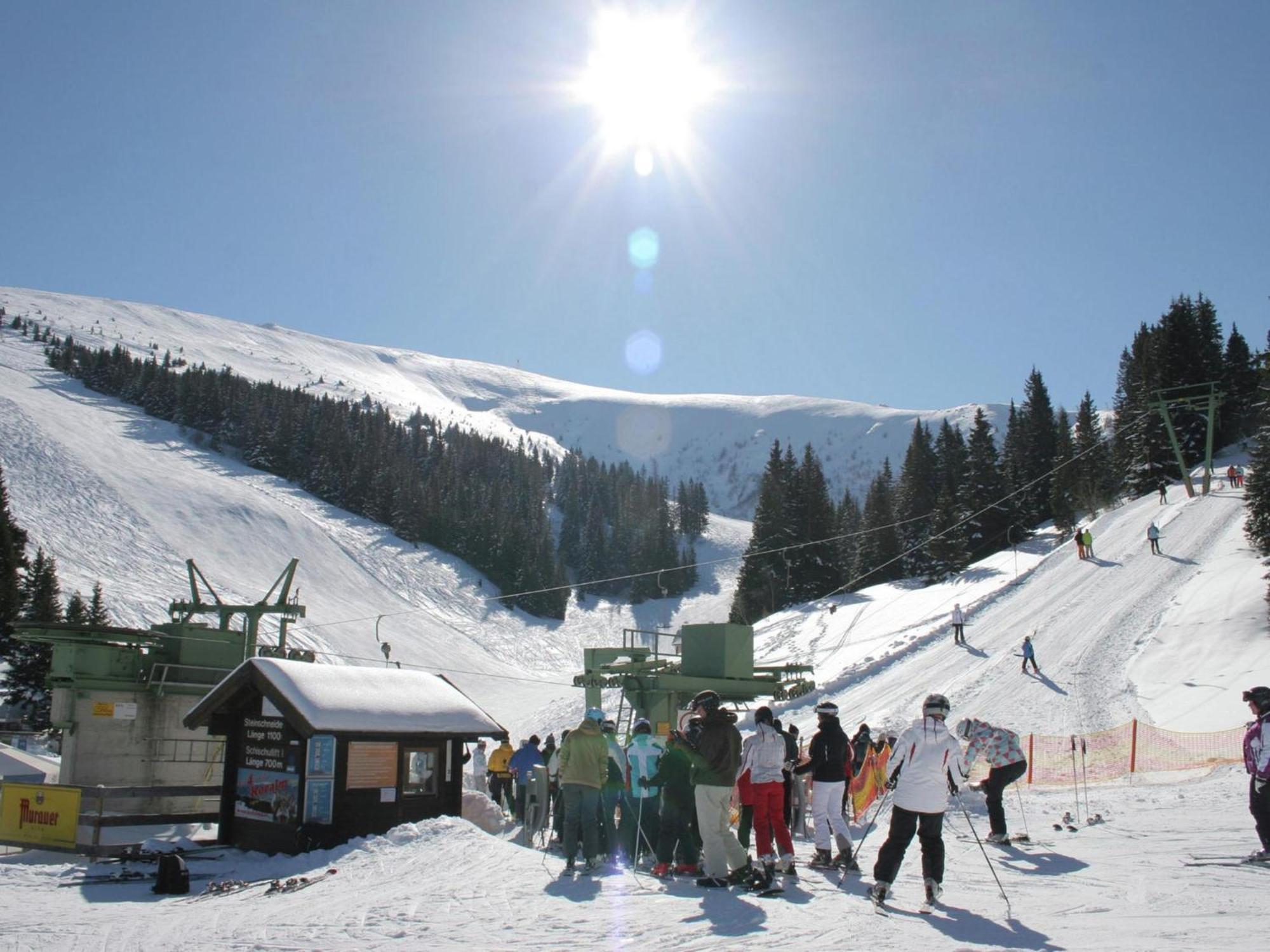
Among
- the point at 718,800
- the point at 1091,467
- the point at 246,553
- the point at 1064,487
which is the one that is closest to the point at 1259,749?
the point at 718,800

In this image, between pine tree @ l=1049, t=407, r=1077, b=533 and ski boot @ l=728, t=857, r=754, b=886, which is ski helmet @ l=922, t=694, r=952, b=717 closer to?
ski boot @ l=728, t=857, r=754, b=886

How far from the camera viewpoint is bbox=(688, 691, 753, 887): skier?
360 inches

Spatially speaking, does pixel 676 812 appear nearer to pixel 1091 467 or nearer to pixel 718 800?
pixel 718 800

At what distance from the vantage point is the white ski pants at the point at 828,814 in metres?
9.84

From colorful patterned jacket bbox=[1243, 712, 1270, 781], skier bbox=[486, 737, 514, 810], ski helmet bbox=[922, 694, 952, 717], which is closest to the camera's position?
ski helmet bbox=[922, 694, 952, 717]

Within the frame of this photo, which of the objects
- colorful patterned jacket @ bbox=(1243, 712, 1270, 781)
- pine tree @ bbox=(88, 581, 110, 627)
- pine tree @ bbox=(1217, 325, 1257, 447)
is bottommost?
colorful patterned jacket @ bbox=(1243, 712, 1270, 781)

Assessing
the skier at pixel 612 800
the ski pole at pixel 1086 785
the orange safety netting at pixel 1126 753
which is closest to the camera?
Result: the skier at pixel 612 800

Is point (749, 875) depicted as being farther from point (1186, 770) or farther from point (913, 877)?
point (1186, 770)

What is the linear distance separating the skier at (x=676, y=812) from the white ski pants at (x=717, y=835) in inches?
22.5

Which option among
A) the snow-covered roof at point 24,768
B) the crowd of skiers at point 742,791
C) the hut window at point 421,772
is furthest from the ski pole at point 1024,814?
the snow-covered roof at point 24,768

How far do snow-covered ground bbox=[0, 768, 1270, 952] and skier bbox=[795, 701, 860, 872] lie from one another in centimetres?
37

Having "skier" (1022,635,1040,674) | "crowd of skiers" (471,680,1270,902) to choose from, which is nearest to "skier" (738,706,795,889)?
"crowd of skiers" (471,680,1270,902)

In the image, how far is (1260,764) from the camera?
30.4ft

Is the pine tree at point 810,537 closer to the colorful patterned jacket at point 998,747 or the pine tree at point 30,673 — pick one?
the pine tree at point 30,673
